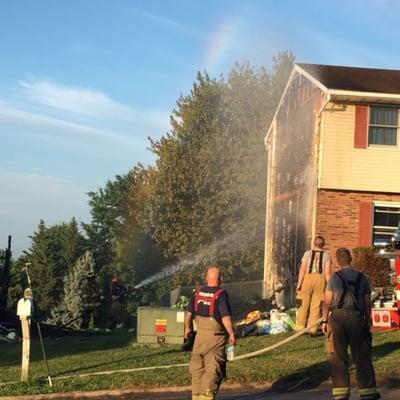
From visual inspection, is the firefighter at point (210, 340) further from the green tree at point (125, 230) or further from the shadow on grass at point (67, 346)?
the green tree at point (125, 230)

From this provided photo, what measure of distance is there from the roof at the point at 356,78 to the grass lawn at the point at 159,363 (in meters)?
9.51

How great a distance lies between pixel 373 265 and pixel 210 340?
1194 cm

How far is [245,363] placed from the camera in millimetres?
10328

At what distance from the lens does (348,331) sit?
7621 mm

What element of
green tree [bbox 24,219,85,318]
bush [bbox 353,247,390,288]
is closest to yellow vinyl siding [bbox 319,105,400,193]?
bush [bbox 353,247,390,288]

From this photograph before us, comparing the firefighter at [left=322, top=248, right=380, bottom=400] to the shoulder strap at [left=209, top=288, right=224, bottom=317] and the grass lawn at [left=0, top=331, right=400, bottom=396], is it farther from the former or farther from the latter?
the grass lawn at [left=0, top=331, right=400, bottom=396]

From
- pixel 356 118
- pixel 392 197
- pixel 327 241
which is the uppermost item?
pixel 356 118

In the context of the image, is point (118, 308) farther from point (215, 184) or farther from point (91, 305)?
point (215, 184)

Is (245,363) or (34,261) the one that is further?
(34,261)

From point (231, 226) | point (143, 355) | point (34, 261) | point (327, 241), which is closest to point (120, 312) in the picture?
point (327, 241)

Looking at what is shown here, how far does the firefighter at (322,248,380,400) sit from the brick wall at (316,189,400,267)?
12.5 metres

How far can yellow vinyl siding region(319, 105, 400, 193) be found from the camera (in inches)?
802

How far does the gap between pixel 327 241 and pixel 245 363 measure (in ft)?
34.3

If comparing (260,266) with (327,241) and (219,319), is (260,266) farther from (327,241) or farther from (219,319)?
(219,319)
